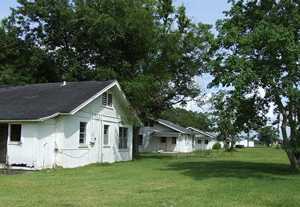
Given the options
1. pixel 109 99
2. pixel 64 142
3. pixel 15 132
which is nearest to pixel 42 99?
pixel 15 132

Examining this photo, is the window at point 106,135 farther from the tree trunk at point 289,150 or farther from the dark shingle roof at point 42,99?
the tree trunk at point 289,150

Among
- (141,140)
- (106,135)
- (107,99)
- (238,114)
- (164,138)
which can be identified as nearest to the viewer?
(238,114)

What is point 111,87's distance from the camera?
31.5 m

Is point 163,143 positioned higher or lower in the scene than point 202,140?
lower

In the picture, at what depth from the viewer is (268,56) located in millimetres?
21969

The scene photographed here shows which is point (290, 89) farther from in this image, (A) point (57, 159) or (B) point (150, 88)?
(B) point (150, 88)

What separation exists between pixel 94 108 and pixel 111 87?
2.31m


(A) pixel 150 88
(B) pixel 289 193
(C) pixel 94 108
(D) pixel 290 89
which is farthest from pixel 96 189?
(A) pixel 150 88

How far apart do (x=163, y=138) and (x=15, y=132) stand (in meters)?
43.1

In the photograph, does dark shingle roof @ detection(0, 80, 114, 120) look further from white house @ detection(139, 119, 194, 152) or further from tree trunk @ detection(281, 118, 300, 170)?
white house @ detection(139, 119, 194, 152)

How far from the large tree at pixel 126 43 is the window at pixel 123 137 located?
287cm

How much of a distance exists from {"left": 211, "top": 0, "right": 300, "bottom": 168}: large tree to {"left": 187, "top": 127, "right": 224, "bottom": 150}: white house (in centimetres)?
5360

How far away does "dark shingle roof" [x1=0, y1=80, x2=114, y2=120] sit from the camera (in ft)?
84.4

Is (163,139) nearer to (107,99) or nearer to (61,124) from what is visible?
(107,99)
